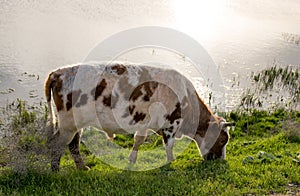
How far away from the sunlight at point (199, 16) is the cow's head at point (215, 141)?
14.2 metres

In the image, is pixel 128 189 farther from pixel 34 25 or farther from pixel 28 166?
pixel 34 25

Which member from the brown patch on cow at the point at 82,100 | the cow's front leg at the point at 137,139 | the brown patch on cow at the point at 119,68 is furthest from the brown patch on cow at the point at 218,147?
the brown patch on cow at the point at 82,100

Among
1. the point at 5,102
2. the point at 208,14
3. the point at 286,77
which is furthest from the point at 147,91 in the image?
the point at 208,14

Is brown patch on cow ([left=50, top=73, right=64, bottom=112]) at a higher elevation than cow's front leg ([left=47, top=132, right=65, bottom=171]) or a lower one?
higher

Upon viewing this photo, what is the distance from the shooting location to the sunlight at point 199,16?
2476cm

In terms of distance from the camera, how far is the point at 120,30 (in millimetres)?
22859

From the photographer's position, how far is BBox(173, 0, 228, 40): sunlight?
81.2 ft

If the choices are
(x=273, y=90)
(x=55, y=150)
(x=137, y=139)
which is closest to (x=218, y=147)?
(x=137, y=139)

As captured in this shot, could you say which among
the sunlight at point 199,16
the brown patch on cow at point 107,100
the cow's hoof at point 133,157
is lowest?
the cow's hoof at point 133,157

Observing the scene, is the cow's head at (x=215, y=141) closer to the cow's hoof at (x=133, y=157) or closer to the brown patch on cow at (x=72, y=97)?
the cow's hoof at (x=133, y=157)

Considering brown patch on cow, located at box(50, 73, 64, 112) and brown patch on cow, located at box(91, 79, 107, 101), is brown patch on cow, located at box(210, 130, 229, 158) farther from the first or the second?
brown patch on cow, located at box(50, 73, 64, 112)

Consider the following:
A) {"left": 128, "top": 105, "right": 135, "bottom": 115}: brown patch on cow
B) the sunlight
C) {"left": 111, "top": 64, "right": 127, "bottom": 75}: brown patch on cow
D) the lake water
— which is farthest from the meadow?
the sunlight

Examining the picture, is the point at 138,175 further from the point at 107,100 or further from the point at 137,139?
the point at 137,139

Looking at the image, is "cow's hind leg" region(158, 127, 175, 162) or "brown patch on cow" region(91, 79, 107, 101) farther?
"cow's hind leg" region(158, 127, 175, 162)
